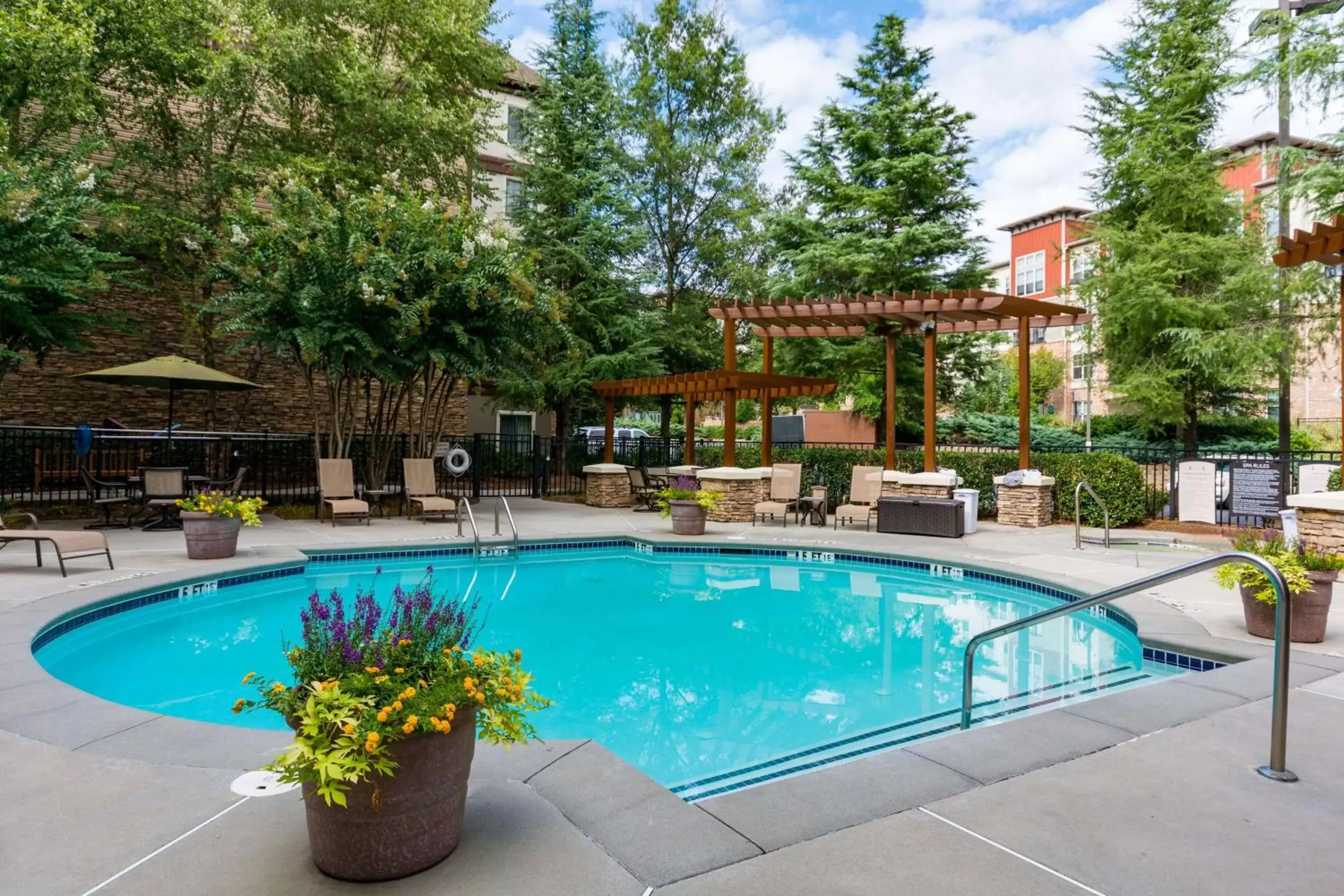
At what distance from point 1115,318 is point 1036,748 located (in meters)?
15.3

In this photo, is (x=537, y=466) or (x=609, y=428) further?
(x=537, y=466)

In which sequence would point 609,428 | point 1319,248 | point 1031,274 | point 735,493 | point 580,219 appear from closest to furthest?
1. point 1319,248
2. point 735,493
3. point 609,428
4. point 580,219
5. point 1031,274

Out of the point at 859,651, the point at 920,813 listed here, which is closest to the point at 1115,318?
the point at 859,651

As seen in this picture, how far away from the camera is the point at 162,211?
13203 millimetres

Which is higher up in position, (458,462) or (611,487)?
(458,462)

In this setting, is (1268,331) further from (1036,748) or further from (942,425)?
(1036,748)

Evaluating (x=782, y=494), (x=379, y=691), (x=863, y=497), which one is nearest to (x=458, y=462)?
(x=782, y=494)

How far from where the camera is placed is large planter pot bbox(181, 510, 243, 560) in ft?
26.2

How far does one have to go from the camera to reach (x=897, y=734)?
428cm

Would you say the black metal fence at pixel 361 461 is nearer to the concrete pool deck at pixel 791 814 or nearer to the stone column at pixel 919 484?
the stone column at pixel 919 484

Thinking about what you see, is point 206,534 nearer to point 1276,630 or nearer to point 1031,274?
point 1276,630

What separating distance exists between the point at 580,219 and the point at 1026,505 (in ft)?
37.2

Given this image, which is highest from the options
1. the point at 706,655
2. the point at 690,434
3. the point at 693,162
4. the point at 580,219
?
the point at 693,162

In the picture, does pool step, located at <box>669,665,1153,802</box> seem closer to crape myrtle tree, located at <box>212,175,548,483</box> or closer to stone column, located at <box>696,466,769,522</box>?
stone column, located at <box>696,466,769,522</box>
